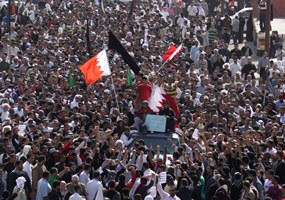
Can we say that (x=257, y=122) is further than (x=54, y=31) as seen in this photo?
No

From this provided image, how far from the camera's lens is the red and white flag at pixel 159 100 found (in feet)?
88.7

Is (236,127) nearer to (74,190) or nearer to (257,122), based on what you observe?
(257,122)

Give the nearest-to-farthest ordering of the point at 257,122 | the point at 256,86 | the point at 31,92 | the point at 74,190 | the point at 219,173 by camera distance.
→ the point at 74,190 → the point at 219,173 → the point at 257,122 → the point at 31,92 → the point at 256,86

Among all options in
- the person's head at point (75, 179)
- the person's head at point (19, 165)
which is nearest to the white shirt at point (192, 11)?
the person's head at point (19, 165)

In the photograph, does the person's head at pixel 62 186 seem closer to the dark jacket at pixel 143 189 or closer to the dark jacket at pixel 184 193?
the dark jacket at pixel 143 189

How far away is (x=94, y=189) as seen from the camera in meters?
21.9

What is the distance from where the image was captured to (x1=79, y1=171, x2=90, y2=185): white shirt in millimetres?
22500

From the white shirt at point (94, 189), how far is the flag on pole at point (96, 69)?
286 inches

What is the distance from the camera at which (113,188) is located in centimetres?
2169

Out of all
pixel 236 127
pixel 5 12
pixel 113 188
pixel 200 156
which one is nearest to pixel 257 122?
pixel 236 127

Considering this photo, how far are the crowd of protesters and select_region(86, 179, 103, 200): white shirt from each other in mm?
24

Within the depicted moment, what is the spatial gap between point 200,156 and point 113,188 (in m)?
2.88

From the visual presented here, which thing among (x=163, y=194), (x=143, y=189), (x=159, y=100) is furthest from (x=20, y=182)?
(x=159, y=100)

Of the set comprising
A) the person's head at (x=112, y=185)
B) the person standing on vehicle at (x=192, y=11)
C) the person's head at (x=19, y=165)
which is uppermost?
the person's head at (x=19, y=165)
